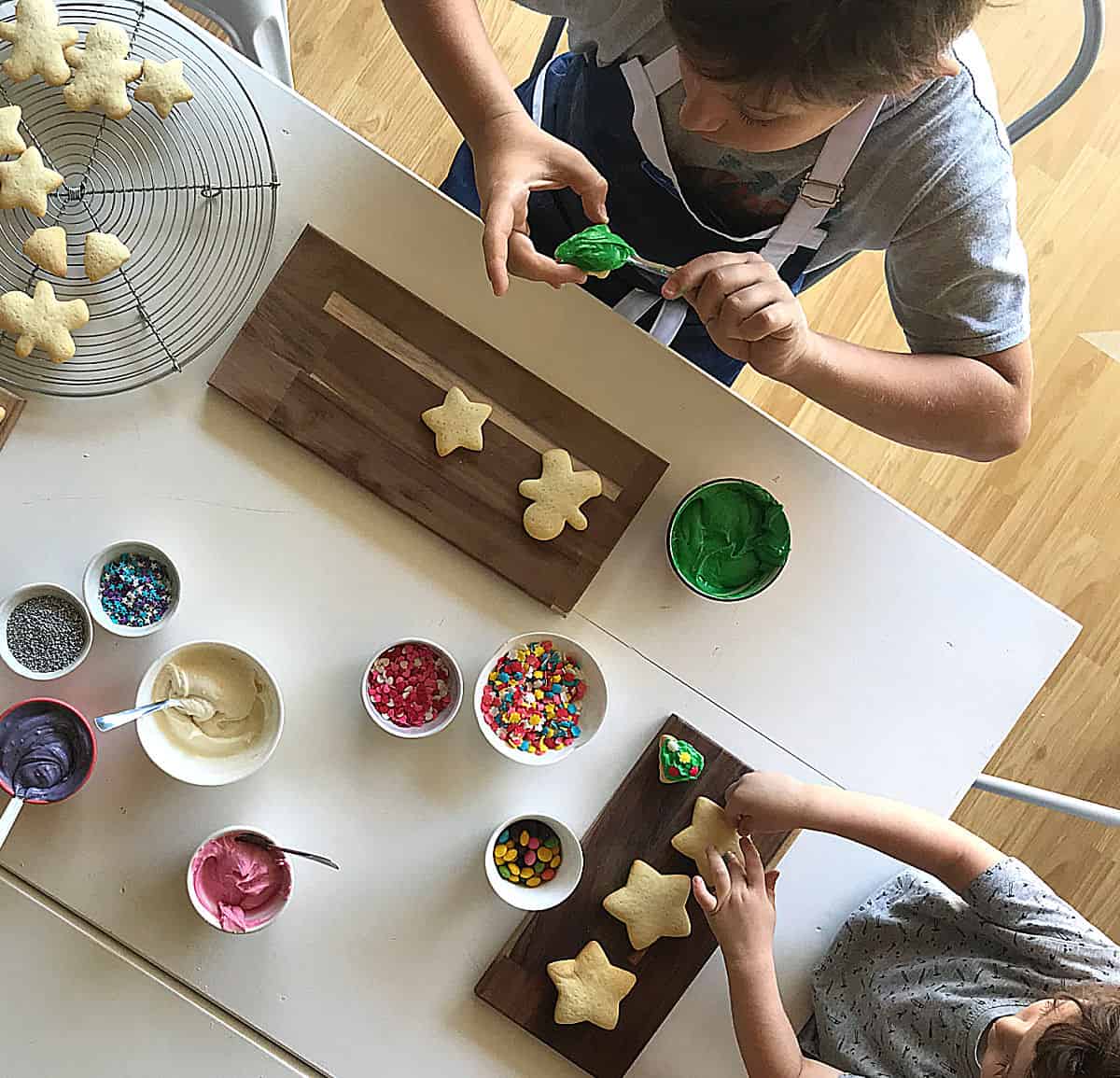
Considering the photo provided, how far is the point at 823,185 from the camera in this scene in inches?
43.3

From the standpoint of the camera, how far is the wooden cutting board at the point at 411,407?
1175mm

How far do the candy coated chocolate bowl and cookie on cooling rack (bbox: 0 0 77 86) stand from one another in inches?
24.6

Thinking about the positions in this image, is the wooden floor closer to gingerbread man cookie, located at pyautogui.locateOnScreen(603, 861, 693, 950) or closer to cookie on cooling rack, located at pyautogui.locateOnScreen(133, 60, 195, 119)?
cookie on cooling rack, located at pyautogui.locateOnScreen(133, 60, 195, 119)

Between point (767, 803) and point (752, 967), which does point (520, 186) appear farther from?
point (752, 967)

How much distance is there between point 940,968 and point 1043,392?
1149 mm

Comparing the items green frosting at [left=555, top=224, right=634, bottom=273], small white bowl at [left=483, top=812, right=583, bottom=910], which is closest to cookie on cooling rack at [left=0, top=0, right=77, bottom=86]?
green frosting at [left=555, top=224, right=634, bottom=273]

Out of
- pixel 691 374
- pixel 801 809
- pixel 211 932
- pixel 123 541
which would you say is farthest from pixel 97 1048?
pixel 691 374

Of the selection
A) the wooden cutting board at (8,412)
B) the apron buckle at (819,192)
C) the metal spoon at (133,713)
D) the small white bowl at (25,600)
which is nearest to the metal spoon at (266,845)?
the metal spoon at (133,713)

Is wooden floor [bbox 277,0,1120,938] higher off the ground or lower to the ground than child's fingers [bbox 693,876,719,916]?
higher

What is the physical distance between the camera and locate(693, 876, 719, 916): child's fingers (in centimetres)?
119

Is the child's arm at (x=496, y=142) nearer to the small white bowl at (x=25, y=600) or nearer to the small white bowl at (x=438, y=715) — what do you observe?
the small white bowl at (x=438, y=715)

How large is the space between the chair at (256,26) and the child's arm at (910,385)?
736mm

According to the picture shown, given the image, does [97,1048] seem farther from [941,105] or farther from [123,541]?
[941,105]

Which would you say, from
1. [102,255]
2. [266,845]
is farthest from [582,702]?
[102,255]
